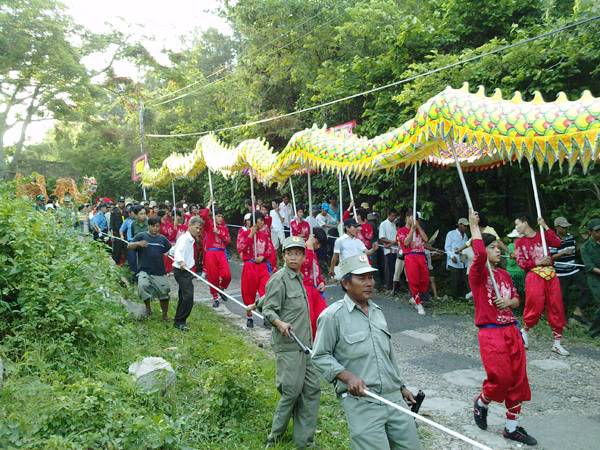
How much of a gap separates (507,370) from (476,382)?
1749 mm

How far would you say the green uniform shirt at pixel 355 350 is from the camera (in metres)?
3.30

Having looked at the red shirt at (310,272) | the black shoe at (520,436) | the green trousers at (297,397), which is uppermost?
the red shirt at (310,272)

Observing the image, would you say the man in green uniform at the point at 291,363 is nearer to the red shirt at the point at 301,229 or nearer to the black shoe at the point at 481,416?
the black shoe at the point at 481,416

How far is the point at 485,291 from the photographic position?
4812 mm

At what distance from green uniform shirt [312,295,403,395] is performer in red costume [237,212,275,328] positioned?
542 cm

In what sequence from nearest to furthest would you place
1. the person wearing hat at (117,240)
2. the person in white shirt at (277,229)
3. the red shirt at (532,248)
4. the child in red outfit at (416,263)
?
1. the red shirt at (532,248)
2. the child in red outfit at (416,263)
3. the person wearing hat at (117,240)
4. the person in white shirt at (277,229)

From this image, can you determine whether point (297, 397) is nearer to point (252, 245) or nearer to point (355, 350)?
point (355, 350)

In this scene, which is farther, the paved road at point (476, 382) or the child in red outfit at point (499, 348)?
the paved road at point (476, 382)

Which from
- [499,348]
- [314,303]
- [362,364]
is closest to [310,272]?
[314,303]

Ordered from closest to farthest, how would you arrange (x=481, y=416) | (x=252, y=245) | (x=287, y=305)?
(x=287, y=305), (x=481, y=416), (x=252, y=245)

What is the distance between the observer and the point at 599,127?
16.3 ft

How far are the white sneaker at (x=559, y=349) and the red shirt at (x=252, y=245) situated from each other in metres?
4.51

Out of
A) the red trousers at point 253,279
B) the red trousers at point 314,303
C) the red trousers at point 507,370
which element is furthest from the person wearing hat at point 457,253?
the red trousers at point 507,370

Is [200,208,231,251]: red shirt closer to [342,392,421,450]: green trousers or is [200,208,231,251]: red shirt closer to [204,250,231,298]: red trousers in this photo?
[204,250,231,298]: red trousers
